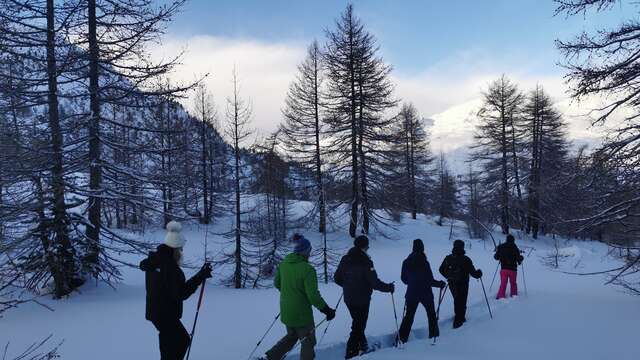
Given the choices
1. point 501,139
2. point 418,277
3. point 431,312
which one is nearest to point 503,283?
point 431,312

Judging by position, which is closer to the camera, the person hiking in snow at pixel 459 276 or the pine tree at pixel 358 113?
the person hiking in snow at pixel 459 276

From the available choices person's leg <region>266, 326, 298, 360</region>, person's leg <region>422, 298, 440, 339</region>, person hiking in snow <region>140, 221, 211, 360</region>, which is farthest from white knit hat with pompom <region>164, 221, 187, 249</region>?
person's leg <region>422, 298, 440, 339</region>

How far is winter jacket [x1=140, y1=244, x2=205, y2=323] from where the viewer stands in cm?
502

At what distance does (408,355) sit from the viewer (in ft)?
23.4

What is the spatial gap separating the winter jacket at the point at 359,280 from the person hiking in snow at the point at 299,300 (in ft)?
4.08

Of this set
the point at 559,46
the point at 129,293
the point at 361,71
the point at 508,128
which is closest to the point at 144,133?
the point at 129,293

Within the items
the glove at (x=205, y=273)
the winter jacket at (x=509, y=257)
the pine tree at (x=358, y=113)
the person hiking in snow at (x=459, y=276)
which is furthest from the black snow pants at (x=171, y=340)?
the pine tree at (x=358, y=113)

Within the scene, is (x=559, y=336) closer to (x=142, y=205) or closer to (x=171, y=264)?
(x=171, y=264)

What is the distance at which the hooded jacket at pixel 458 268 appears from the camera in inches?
368

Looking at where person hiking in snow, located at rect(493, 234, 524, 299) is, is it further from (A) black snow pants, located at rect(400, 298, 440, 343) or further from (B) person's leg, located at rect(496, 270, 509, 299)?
(A) black snow pants, located at rect(400, 298, 440, 343)

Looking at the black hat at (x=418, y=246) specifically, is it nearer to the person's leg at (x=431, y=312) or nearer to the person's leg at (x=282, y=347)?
the person's leg at (x=431, y=312)

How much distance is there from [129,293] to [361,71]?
19.5 m

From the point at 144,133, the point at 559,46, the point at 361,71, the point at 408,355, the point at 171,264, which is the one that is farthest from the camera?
the point at 361,71

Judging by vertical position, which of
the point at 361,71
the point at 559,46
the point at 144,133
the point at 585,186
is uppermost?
the point at 361,71
